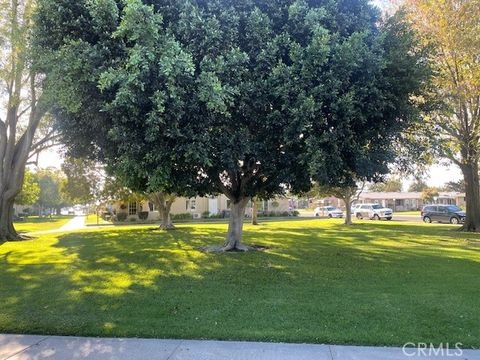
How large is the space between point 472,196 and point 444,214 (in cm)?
1392

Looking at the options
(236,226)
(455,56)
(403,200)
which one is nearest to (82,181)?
(236,226)

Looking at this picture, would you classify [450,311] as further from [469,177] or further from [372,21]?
[469,177]

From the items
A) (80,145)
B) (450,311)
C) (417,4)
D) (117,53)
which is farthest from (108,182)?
(450,311)

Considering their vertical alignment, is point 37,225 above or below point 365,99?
below

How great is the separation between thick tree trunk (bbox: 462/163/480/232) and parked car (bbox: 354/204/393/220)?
20.1m

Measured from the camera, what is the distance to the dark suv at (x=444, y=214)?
35.8 metres

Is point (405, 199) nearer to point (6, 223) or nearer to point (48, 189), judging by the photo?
point (48, 189)

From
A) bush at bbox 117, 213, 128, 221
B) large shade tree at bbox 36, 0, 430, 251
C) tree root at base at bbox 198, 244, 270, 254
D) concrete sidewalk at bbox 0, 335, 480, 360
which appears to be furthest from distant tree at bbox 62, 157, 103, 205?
concrete sidewalk at bbox 0, 335, 480, 360

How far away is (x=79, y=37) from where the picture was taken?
8.05 meters

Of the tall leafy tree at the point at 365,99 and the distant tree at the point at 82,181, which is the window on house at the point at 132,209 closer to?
the distant tree at the point at 82,181

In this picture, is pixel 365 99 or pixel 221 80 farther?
pixel 365 99

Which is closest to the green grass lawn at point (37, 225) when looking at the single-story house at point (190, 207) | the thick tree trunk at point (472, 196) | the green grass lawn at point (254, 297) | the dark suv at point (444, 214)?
the single-story house at point (190, 207)

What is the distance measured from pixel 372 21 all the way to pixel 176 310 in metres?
7.98

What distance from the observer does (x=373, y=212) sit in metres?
46.3
